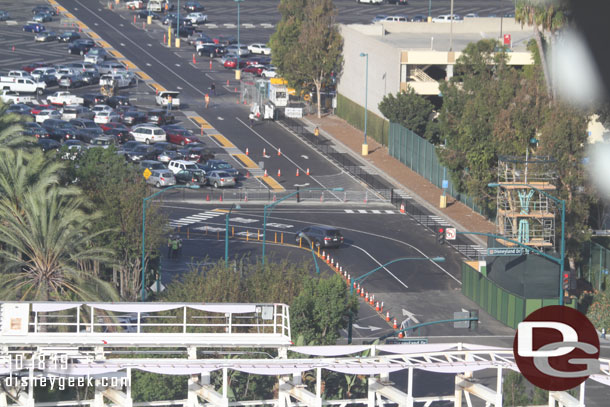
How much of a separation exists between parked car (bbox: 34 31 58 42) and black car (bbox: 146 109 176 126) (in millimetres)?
46482

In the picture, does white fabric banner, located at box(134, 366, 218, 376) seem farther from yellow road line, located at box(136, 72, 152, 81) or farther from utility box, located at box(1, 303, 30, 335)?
yellow road line, located at box(136, 72, 152, 81)

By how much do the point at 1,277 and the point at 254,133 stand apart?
230 ft

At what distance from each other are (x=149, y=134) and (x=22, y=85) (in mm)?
27747

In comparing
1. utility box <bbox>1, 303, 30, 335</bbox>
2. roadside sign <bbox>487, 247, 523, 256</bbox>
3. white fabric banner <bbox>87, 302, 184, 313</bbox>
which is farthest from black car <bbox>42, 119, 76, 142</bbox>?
utility box <bbox>1, 303, 30, 335</bbox>

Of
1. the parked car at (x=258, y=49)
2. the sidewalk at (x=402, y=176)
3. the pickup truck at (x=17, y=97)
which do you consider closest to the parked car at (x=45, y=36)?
the pickup truck at (x=17, y=97)

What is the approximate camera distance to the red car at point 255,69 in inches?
5531

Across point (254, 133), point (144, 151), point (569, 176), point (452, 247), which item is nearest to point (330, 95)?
point (254, 133)

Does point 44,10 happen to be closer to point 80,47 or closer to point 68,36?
point 68,36

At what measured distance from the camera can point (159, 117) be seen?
111688mm

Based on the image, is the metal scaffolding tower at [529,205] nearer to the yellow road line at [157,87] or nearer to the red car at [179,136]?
the red car at [179,136]

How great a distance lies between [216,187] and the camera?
9181 centimetres

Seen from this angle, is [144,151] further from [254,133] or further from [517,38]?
[517,38]

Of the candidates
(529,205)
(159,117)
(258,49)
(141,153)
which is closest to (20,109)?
(159,117)

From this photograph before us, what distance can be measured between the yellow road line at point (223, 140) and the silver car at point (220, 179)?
594 inches
